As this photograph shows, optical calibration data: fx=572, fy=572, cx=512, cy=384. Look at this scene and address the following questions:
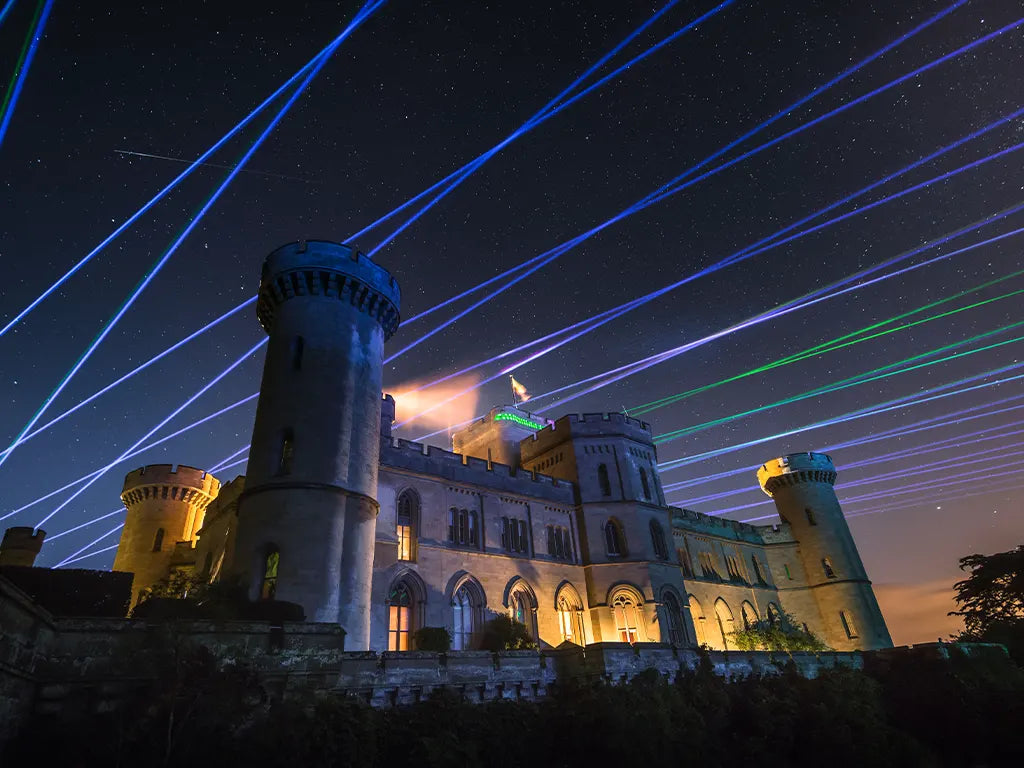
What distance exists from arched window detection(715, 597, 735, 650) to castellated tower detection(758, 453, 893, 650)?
767cm

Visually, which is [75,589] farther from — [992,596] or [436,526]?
[992,596]

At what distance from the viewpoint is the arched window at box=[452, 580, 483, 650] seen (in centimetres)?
2573

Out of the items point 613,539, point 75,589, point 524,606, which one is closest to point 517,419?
point 613,539

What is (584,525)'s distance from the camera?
1281 inches

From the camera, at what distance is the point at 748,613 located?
4100 cm

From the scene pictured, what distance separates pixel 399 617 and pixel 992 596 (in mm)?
41661

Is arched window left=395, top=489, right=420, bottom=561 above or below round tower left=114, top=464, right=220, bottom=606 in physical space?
below

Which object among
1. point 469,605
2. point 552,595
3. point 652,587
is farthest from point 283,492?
point 652,587

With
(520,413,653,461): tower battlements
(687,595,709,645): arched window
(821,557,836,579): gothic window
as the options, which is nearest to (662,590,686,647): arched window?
(687,595,709,645): arched window

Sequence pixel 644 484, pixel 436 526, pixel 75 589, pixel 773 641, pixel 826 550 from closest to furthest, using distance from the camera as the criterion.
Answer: pixel 75 589 < pixel 436 526 < pixel 773 641 < pixel 644 484 < pixel 826 550

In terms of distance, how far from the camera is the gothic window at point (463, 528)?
27812 millimetres

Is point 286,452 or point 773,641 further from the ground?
point 286,452

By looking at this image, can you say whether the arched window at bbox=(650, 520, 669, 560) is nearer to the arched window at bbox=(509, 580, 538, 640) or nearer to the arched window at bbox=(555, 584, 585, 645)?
the arched window at bbox=(555, 584, 585, 645)

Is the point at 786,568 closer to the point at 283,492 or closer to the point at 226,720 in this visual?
the point at 283,492
